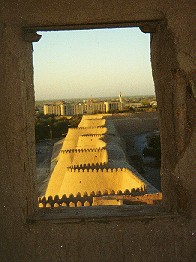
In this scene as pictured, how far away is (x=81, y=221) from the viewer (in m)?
2.08

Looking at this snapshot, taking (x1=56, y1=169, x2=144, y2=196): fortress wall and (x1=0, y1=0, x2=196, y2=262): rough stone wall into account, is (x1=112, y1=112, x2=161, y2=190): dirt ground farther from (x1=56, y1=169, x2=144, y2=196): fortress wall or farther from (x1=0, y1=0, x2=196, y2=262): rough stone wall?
(x1=0, y1=0, x2=196, y2=262): rough stone wall

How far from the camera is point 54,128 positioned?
4197 cm

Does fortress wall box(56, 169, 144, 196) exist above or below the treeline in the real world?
above

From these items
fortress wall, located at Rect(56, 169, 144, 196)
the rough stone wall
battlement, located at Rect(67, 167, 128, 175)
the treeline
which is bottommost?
the treeline

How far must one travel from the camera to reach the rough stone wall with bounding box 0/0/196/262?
2.07 m

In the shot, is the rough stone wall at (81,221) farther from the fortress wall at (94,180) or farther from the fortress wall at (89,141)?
the fortress wall at (89,141)

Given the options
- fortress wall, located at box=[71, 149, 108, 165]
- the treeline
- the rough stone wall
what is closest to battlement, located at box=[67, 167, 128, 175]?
fortress wall, located at box=[71, 149, 108, 165]

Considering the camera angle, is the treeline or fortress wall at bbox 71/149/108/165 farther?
the treeline

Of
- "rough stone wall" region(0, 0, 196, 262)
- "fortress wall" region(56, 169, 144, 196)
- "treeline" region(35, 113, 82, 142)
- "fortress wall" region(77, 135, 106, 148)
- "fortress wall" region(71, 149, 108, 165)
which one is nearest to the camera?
"rough stone wall" region(0, 0, 196, 262)

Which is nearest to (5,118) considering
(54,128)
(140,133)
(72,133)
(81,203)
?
(81,203)

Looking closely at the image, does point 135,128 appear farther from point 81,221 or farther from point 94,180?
point 81,221

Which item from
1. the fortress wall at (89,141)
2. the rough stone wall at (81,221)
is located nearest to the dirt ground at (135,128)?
the fortress wall at (89,141)

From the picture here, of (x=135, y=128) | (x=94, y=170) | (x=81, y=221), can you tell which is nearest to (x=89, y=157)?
(x=94, y=170)

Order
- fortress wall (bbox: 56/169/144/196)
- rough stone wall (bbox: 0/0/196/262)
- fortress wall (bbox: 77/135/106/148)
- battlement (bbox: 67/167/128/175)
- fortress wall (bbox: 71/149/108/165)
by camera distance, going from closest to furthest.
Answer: rough stone wall (bbox: 0/0/196/262), fortress wall (bbox: 56/169/144/196), battlement (bbox: 67/167/128/175), fortress wall (bbox: 71/149/108/165), fortress wall (bbox: 77/135/106/148)
